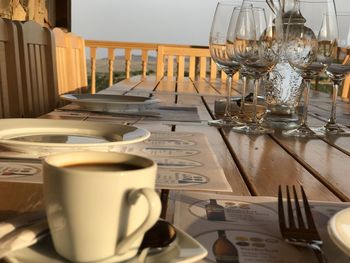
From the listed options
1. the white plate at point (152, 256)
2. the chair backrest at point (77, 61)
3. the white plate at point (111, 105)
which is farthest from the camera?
the chair backrest at point (77, 61)

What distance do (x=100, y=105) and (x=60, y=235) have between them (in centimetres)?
87

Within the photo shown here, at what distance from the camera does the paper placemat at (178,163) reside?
1.93ft

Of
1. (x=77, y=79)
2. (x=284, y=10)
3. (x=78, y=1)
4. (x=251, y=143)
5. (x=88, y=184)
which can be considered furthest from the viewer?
(x=78, y=1)

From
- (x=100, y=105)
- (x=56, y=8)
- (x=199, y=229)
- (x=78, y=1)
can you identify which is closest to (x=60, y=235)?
(x=199, y=229)

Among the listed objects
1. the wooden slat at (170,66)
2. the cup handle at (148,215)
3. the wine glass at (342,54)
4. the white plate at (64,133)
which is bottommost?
the wooden slat at (170,66)

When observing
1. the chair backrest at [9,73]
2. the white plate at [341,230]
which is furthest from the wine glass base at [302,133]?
the chair backrest at [9,73]

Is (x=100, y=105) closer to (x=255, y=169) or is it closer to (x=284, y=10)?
(x=284, y=10)

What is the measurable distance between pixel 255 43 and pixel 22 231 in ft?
2.43

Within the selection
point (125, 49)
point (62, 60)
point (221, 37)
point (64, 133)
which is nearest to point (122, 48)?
point (125, 49)

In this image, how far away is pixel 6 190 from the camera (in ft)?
1.74

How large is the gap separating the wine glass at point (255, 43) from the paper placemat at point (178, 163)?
0.21 m

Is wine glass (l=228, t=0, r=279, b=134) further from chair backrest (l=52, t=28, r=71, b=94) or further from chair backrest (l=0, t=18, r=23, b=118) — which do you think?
chair backrest (l=52, t=28, r=71, b=94)

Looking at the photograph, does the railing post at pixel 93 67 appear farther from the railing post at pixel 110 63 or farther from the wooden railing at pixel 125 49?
the railing post at pixel 110 63

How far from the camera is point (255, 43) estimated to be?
1.02 meters
